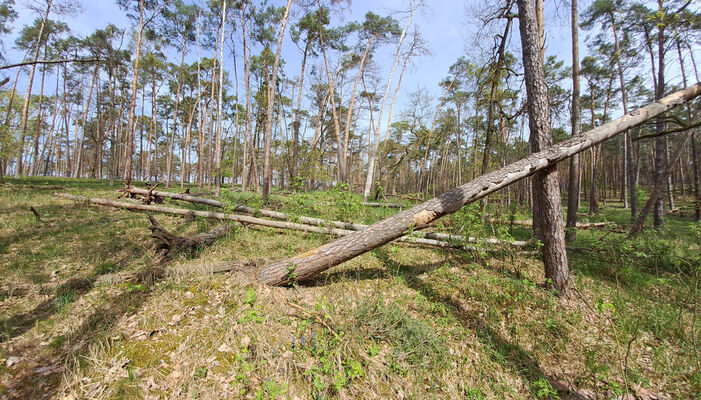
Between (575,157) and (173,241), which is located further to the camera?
(575,157)

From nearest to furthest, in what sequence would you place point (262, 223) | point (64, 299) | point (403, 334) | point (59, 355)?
point (59, 355), point (403, 334), point (64, 299), point (262, 223)

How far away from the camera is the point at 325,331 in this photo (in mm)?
2828

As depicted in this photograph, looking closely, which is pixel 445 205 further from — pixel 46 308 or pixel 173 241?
pixel 46 308

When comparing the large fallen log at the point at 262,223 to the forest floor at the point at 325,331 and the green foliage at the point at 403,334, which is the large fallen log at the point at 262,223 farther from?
the green foliage at the point at 403,334

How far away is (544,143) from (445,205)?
2.04m

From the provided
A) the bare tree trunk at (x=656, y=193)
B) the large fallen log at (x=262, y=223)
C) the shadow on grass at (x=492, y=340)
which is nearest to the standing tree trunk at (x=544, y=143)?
the large fallen log at (x=262, y=223)

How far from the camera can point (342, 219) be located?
22.2 feet

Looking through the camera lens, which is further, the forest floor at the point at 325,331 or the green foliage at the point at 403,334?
the green foliage at the point at 403,334

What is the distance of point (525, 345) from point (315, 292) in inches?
120

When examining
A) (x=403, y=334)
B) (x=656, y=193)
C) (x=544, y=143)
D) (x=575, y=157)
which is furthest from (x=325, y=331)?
(x=575, y=157)

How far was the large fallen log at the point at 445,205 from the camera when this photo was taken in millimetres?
3619

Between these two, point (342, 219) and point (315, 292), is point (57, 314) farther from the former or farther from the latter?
point (342, 219)

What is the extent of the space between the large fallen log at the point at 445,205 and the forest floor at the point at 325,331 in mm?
396

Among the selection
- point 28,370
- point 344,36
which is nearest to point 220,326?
point 28,370
